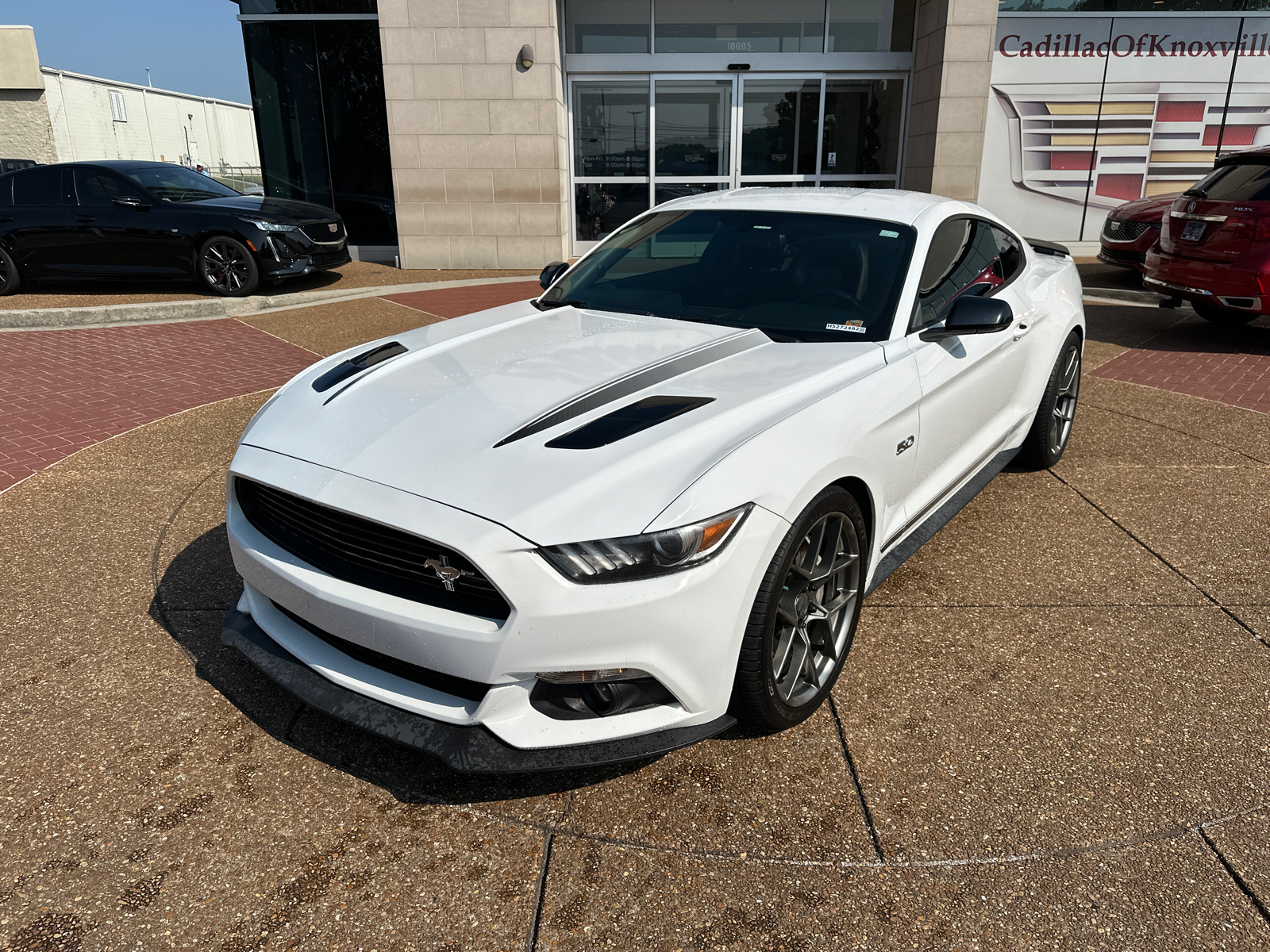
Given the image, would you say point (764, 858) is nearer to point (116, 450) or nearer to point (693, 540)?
point (693, 540)

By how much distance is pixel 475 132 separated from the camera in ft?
45.0

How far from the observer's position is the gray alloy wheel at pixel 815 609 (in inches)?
108

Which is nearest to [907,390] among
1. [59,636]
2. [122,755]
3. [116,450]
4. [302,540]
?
[302,540]

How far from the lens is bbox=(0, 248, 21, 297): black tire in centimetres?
1127

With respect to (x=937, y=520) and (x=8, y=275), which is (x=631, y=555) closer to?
(x=937, y=520)

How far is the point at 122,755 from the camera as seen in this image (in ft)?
9.29

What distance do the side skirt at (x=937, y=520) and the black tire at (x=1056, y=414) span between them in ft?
0.97

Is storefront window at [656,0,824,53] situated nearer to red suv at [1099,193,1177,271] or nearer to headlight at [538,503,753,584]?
red suv at [1099,193,1177,271]

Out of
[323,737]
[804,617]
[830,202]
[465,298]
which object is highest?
[830,202]

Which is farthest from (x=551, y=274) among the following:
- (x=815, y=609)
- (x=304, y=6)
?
(x=304, y=6)

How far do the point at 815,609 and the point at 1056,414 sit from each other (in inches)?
121

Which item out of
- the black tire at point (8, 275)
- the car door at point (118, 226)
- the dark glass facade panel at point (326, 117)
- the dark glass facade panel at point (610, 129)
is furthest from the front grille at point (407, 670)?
the dark glass facade panel at point (326, 117)

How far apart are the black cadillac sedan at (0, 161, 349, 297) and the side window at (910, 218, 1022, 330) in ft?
29.5

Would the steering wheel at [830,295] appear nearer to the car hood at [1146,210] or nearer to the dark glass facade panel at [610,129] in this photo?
the car hood at [1146,210]
